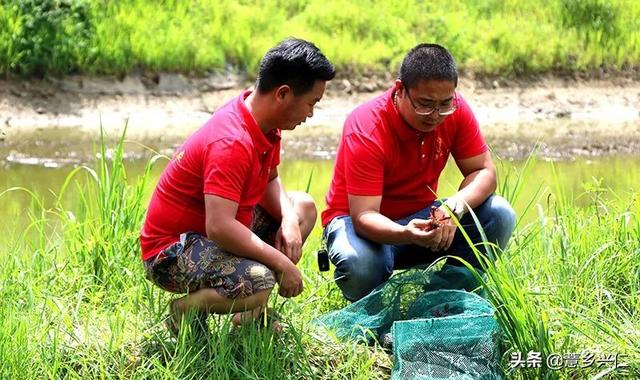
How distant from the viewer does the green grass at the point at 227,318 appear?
416cm

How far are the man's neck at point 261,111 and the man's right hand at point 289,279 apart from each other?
0.48 meters

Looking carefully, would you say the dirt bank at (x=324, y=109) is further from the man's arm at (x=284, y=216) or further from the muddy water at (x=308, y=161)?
the man's arm at (x=284, y=216)

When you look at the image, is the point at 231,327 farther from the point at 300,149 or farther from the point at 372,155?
the point at 300,149

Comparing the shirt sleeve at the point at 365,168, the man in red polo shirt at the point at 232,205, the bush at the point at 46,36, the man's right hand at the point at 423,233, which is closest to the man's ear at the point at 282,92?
the man in red polo shirt at the point at 232,205

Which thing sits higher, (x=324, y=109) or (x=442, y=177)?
(x=442, y=177)

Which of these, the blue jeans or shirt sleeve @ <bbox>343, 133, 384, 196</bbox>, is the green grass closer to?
the blue jeans

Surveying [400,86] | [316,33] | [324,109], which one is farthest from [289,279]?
[316,33]

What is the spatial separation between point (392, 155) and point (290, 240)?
630 mm

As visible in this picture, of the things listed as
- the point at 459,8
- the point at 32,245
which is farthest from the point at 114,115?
the point at 32,245

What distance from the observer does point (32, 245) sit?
17.6ft

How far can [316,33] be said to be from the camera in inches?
453

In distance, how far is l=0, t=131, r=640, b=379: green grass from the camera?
416 cm

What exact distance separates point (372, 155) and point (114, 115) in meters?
6.04

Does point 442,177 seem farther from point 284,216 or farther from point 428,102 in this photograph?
point 284,216
